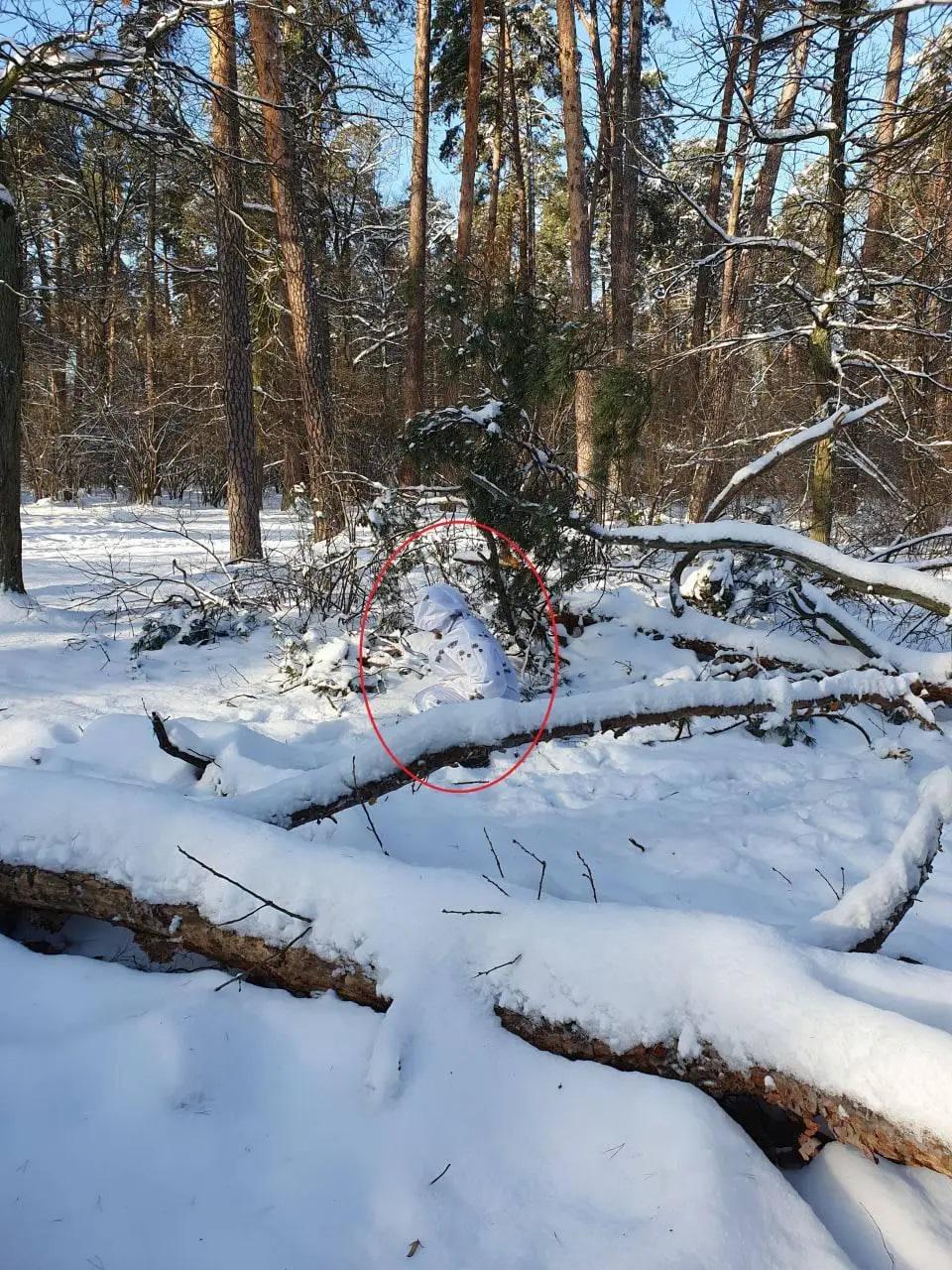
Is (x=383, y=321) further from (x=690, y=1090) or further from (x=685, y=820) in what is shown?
(x=690, y=1090)

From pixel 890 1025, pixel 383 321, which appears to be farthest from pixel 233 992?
pixel 383 321

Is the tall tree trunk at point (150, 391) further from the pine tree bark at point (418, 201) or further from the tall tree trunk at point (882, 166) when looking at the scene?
the tall tree trunk at point (882, 166)

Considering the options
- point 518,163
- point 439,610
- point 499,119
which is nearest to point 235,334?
point 439,610

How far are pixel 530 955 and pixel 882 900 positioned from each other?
92cm

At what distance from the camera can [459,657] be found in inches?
162

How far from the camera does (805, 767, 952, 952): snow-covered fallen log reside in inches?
65.9

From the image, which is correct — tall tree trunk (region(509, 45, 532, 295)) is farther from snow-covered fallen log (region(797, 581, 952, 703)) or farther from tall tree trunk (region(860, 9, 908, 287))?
snow-covered fallen log (region(797, 581, 952, 703))

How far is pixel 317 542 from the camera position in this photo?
6.89m

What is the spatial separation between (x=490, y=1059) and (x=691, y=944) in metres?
0.48

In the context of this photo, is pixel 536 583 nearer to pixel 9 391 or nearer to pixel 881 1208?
pixel 881 1208

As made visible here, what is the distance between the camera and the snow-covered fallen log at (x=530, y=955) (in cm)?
124

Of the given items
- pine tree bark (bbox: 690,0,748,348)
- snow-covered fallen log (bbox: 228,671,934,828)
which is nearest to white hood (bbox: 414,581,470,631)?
snow-covered fallen log (bbox: 228,671,934,828)

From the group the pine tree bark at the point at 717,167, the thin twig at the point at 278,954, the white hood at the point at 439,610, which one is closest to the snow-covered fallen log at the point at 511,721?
the thin twig at the point at 278,954

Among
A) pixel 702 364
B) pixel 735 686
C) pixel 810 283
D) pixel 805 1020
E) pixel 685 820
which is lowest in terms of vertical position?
pixel 685 820
